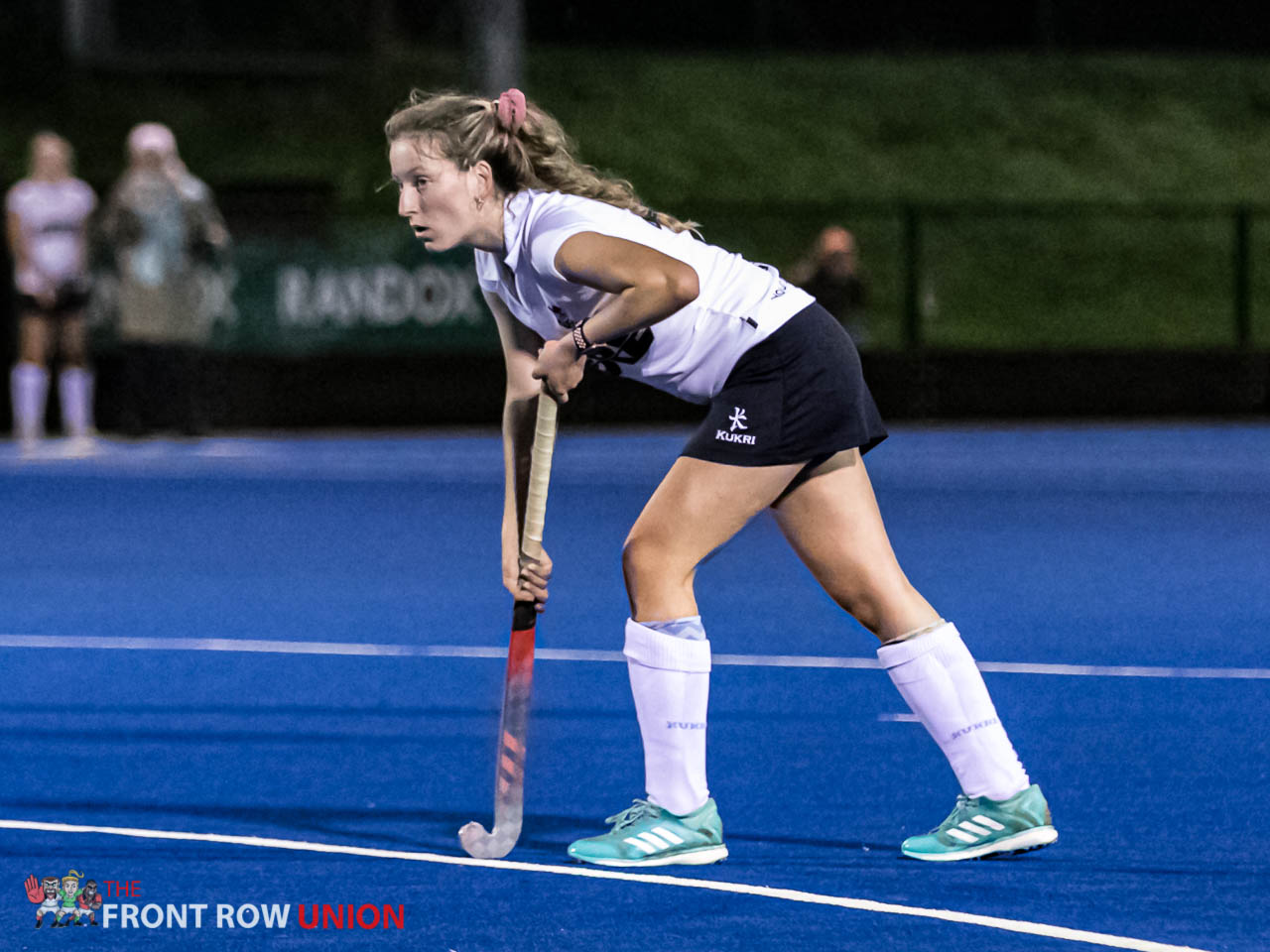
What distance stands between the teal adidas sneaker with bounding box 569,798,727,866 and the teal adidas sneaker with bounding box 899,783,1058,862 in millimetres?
454

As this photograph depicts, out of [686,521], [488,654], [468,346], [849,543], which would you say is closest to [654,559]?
[686,521]

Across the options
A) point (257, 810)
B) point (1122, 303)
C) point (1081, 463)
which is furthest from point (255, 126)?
point (257, 810)

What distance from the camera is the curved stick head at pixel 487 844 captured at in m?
5.64

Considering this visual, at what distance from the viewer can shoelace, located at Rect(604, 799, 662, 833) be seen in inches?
224

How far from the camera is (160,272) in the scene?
1917 cm

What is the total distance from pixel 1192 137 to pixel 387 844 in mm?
31472

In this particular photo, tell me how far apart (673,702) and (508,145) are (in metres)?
1.29

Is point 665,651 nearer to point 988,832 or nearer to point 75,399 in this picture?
point 988,832

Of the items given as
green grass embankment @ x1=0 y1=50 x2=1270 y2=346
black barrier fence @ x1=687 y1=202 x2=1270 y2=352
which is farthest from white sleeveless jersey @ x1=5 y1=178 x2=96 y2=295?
green grass embankment @ x1=0 y1=50 x2=1270 y2=346

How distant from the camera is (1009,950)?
4.82m

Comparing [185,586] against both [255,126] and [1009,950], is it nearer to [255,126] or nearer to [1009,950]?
[1009,950]

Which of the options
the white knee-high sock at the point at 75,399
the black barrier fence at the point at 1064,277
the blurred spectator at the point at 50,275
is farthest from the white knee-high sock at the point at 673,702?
the black barrier fence at the point at 1064,277

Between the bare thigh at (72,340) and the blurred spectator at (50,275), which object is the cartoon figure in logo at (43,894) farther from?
the bare thigh at (72,340)

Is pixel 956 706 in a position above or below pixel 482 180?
below
